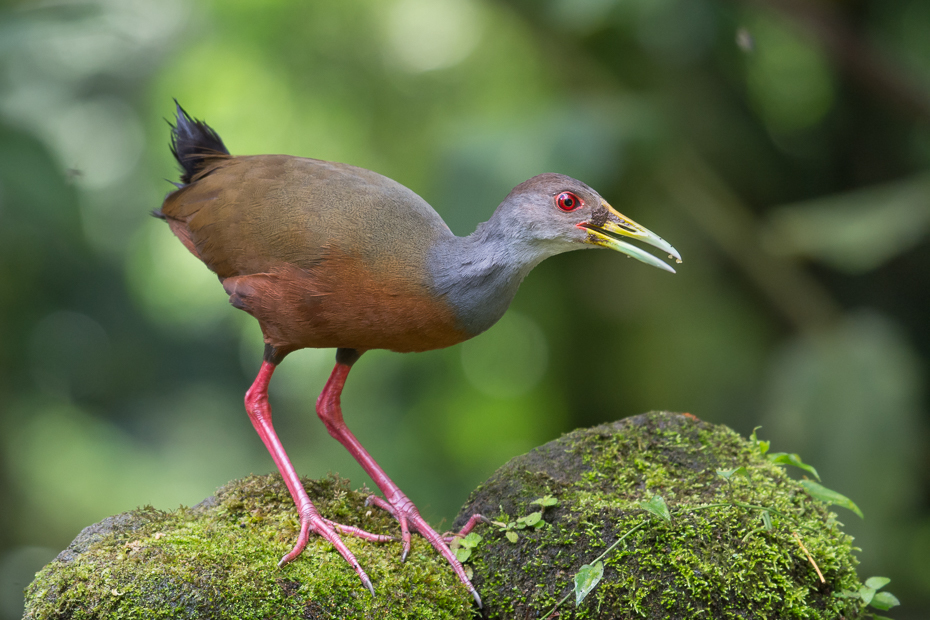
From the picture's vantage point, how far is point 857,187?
27.9ft

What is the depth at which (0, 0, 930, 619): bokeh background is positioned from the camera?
22.9ft

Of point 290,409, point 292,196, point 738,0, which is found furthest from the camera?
point 290,409

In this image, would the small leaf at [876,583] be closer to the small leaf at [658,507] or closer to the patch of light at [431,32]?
the small leaf at [658,507]

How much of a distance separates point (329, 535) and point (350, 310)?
3.21ft

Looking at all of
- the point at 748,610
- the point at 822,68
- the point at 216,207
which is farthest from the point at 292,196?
the point at 822,68

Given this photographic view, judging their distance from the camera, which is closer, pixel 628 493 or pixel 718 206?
pixel 628 493

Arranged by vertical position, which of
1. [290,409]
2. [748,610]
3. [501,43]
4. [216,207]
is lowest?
[290,409]

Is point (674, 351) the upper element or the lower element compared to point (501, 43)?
lower

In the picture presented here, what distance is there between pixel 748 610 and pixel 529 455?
1244 millimetres

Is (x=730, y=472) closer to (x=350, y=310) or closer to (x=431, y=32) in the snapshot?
(x=350, y=310)

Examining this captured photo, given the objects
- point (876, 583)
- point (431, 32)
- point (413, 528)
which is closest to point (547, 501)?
point (413, 528)

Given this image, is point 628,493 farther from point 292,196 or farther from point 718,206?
point 718,206

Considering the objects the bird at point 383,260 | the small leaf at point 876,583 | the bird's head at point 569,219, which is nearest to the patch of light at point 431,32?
the bird at point 383,260

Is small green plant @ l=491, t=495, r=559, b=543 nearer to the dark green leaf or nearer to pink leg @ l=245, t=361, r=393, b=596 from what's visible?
pink leg @ l=245, t=361, r=393, b=596
